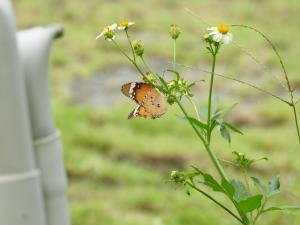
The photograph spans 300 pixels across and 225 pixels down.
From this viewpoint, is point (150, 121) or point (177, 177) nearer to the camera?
point (177, 177)

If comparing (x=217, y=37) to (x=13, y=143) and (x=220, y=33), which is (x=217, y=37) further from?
(x=13, y=143)

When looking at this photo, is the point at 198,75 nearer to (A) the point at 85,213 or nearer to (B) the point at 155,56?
(B) the point at 155,56

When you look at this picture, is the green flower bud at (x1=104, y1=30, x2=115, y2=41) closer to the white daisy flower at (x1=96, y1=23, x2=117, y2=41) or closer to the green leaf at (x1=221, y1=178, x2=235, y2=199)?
the white daisy flower at (x1=96, y1=23, x2=117, y2=41)

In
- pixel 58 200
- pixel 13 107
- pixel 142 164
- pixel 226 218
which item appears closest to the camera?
pixel 13 107

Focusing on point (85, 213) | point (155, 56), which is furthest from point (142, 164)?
point (155, 56)

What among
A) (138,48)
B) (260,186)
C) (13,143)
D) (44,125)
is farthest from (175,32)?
(44,125)

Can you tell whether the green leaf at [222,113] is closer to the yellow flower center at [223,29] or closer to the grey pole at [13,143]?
the yellow flower center at [223,29]

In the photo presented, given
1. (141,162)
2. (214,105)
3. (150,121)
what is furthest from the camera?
(150,121)
